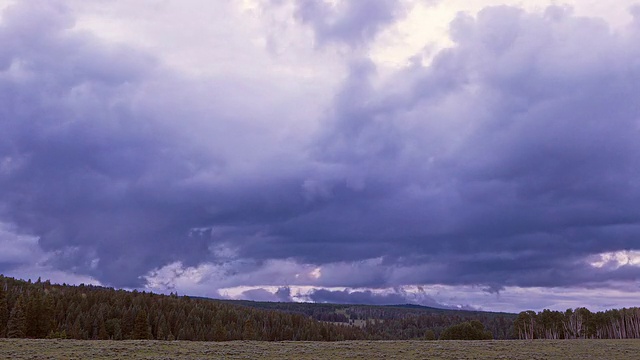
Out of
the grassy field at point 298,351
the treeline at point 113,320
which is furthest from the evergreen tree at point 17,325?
the grassy field at point 298,351

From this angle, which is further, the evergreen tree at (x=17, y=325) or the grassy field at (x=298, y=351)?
the evergreen tree at (x=17, y=325)

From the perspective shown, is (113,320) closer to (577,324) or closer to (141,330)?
(141,330)

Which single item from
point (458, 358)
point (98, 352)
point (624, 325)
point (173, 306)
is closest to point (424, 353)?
point (458, 358)

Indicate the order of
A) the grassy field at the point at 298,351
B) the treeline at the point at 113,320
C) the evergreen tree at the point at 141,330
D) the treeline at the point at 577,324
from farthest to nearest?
1. the treeline at the point at 577,324
2. the treeline at the point at 113,320
3. the evergreen tree at the point at 141,330
4. the grassy field at the point at 298,351

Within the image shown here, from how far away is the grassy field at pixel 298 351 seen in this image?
177ft

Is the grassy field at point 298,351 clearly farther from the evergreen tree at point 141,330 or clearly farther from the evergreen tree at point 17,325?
the evergreen tree at point 141,330

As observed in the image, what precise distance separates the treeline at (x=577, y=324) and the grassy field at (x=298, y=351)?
335ft

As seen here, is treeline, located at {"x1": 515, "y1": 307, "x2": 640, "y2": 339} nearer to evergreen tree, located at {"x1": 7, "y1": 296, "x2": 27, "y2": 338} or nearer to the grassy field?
the grassy field

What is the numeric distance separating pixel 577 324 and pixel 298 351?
130428 mm

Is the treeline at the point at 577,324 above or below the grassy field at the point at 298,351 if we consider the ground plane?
below

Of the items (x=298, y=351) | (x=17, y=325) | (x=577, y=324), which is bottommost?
(x=577, y=324)

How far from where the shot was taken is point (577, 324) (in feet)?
532

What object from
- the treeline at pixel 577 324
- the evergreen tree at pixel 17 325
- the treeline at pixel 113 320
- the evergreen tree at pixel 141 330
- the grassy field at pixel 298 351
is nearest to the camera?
the grassy field at pixel 298 351

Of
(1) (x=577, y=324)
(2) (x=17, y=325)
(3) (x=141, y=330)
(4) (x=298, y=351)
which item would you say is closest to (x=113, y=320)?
(3) (x=141, y=330)
